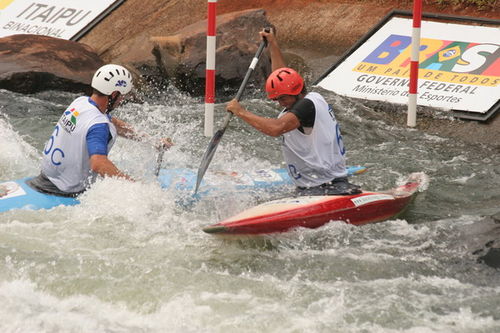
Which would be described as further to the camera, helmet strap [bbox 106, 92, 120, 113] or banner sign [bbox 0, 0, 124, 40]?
banner sign [bbox 0, 0, 124, 40]

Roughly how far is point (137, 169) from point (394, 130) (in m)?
3.00

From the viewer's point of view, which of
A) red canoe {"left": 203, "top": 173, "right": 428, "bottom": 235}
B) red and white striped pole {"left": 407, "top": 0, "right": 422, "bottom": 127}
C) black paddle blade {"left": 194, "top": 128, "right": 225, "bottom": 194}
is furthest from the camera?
red and white striped pole {"left": 407, "top": 0, "right": 422, "bottom": 127}

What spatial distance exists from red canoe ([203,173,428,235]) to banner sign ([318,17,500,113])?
9.31 ft

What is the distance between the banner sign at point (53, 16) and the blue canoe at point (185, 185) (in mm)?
5337

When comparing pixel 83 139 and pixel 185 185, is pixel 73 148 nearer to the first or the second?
pixel 83 139

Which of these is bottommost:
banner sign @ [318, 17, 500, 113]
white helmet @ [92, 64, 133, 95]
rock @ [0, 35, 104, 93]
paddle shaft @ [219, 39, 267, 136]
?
banner sign @ [318, 17, 500, 113]

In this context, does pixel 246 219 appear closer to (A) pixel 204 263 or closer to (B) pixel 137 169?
(A) pixel 204 263

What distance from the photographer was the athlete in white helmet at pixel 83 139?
602 cm

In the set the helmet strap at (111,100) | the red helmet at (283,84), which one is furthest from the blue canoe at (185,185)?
the red helmet at (283,84)

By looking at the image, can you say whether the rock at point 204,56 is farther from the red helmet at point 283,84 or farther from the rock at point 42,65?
the red helmet at point 283,84

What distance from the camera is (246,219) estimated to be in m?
5.77

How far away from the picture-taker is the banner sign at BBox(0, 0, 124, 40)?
38.4ft

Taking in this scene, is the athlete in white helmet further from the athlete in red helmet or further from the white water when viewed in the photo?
the athlete in red helmet

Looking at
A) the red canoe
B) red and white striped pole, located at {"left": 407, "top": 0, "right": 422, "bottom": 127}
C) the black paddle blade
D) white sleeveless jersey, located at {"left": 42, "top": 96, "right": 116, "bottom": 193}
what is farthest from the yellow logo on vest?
red and white striped pole, located at {"left": 407, "top": 0, "right": 422, "bottom": 127}
